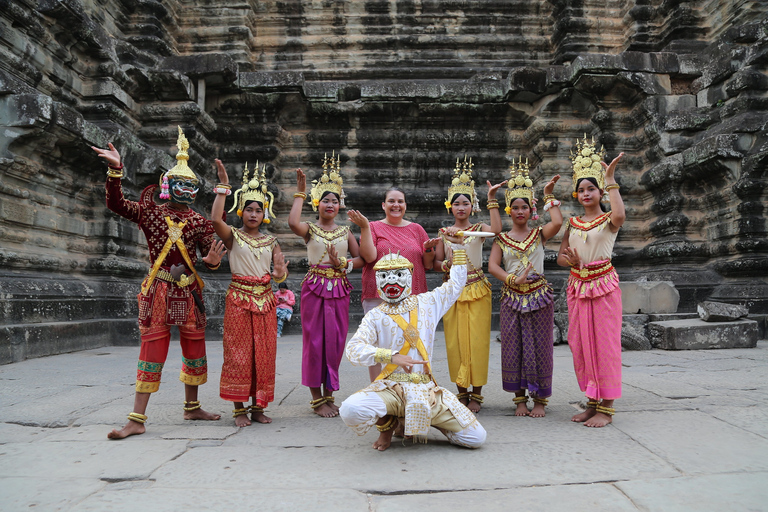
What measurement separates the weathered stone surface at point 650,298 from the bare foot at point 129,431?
6.10 metres

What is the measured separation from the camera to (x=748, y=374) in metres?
4.61

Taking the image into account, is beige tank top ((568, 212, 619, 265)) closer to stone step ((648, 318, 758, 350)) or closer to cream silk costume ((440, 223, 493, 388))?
cream silk costume ((440, 223, 493, 388))

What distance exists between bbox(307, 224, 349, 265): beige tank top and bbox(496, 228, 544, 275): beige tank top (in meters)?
1.29

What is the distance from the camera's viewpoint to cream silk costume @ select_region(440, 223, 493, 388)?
395 centimetres

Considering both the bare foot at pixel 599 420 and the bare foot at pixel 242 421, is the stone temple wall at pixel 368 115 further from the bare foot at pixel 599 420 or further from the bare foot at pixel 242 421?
the bare foot at pixel 599 420

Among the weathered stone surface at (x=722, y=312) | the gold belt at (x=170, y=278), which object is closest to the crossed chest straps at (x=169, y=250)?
the gold belt at (x=170, y=278)

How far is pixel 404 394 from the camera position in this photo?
2.96 metres

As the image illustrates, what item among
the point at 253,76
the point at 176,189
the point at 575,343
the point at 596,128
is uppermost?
the point at 253,76

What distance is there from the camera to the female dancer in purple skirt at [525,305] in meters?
3.82

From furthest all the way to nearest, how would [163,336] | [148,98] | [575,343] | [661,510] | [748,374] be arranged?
[148,98]
[748,374]
[575,343]
[163,336]
[661,510]

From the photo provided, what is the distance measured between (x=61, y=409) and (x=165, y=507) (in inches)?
83.5

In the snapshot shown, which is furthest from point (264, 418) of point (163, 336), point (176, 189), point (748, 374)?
point (748, 374)

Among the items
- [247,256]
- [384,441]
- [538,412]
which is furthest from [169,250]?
[538,412]

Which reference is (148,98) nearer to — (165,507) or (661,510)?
(165,507)
